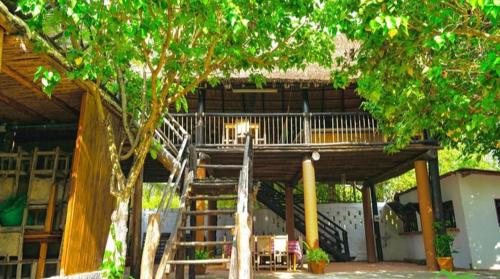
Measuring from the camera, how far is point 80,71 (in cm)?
432

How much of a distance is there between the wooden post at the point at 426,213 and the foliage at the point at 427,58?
142 inches

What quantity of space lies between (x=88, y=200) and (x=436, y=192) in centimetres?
806

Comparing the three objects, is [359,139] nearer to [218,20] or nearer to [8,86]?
[218,20]

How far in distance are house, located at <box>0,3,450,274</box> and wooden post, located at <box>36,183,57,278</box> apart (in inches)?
2.4

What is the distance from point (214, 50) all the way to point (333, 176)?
9293 mm

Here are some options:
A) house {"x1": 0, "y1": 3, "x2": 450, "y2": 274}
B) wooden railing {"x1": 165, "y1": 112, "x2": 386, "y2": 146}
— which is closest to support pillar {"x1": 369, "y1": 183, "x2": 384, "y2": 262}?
house {"x1": 0, "y1": 3, "x2": 450, "y2": 274}

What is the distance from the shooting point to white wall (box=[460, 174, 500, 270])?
10.7 m

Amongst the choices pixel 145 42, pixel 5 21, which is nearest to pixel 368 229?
pixel 145 42

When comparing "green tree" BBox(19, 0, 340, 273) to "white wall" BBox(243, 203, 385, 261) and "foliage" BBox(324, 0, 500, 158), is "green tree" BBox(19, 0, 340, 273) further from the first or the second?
"white wall" BBox(243, 203, 385, 261)

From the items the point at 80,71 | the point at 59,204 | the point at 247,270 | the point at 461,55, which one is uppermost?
the point at 461,55

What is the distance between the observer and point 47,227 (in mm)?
6246

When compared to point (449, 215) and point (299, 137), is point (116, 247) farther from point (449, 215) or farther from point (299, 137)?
point (449, 215)

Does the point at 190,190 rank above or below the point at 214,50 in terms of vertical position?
below

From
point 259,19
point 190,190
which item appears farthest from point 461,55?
point 190,190
